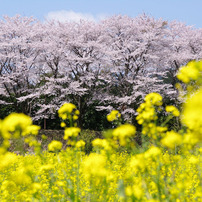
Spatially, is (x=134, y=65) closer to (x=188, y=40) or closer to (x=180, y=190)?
(x=188, y=40)

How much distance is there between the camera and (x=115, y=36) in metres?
15.8

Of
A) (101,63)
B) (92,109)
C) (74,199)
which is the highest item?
(101,63)

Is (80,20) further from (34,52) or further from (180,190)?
(180,190)

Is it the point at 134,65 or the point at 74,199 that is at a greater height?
the point at 134,65

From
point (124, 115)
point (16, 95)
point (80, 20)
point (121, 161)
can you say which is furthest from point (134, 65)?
point (121, 161)

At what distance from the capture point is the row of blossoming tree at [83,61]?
1417 cm

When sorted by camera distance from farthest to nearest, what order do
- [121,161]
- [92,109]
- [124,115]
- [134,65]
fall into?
[92,109], [134,65], [124,115], [121,161]

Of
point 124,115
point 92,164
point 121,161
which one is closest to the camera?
point 92,164

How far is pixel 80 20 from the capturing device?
15.6 metres

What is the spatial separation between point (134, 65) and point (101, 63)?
1.96 m

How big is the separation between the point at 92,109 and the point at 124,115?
2802 mm

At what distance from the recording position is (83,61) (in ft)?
45.5

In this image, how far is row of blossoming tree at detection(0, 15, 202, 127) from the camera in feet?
46.5

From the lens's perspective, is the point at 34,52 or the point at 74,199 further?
the point at 34,52
